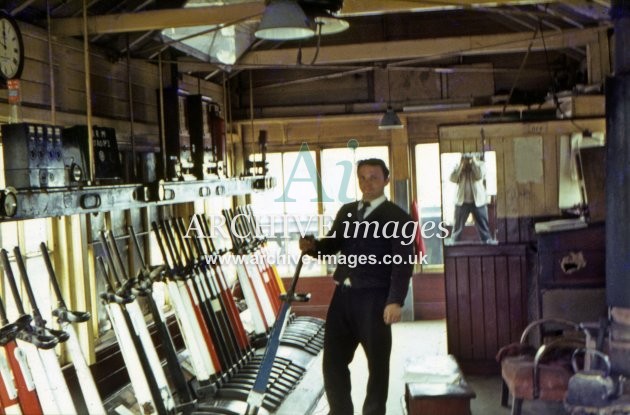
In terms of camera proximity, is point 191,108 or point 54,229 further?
point 191,108

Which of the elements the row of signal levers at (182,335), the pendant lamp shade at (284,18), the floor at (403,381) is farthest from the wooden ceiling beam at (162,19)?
the floor at (403,381)

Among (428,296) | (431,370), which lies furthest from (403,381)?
(428,296)

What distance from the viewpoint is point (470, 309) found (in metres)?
6.96

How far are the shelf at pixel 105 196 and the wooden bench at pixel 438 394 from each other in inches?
94.1

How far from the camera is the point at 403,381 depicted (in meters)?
6.39

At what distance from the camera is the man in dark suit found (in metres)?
4.91

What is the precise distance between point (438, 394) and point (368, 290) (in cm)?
88

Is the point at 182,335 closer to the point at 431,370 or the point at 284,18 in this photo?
the point at 431,370

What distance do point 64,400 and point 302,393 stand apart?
282 cm

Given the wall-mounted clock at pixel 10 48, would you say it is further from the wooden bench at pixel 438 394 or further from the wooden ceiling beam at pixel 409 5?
the wooden bench at pixel 438 394

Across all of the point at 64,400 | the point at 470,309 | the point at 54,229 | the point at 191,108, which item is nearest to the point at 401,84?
the point at 191,108

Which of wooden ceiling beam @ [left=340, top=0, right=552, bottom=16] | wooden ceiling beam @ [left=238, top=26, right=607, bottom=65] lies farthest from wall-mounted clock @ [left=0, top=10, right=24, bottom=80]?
wooden ceiling beam @ [left=238, top=26, right=607, bottom=65]

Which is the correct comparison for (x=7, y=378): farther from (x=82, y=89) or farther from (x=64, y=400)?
(x=82, y=89)

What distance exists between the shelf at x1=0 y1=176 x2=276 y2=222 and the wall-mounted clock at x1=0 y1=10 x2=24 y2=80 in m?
0.99
